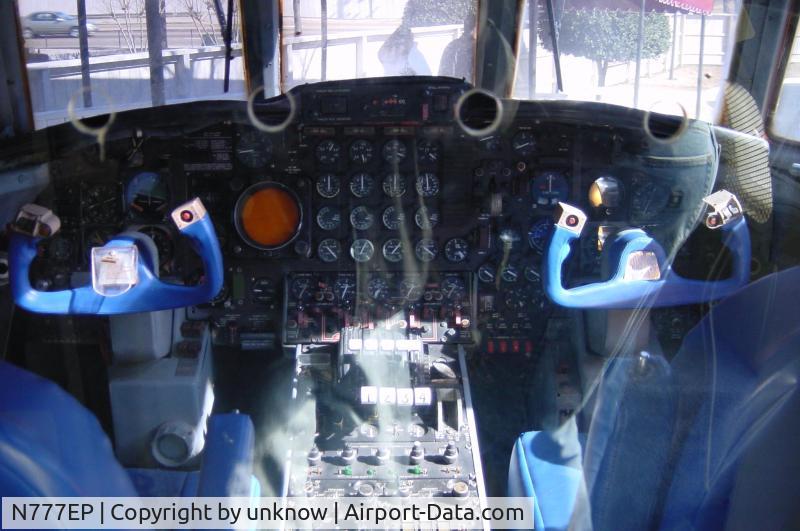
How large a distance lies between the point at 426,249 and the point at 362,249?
0.28 metres

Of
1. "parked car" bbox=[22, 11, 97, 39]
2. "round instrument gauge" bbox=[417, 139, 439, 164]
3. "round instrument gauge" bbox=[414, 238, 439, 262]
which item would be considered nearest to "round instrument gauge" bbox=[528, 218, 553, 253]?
"round instrument gauge" bbox=[414, 238, 439, 262]

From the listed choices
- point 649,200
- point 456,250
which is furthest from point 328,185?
point 649,200

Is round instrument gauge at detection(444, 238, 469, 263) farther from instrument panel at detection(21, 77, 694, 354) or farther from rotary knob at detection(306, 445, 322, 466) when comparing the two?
rotary knob at detection(306, 445, 322, 466)

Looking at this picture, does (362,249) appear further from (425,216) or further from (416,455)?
(416,455)

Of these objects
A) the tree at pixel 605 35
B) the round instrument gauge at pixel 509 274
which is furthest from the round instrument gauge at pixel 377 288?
the tree at pixel 605 35

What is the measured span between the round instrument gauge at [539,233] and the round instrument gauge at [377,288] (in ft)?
2.18

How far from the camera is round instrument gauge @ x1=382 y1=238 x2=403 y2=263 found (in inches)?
130

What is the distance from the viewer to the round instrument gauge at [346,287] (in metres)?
3.36

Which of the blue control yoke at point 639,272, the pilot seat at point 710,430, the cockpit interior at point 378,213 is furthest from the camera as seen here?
the cockpit interior at point 378,213

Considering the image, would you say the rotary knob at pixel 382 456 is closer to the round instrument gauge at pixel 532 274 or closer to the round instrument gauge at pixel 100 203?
the round instrument gauge at pixel 532 274

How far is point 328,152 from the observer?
3.17 meters

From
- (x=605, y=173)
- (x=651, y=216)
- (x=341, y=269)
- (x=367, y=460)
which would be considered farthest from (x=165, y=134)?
(x=651, y=216)

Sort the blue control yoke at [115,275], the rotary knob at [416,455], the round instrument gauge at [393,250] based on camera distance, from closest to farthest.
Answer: the blue control yoke at [115,275]
the rotary knob at [416,455]
the round instrument gauge at [393,250]

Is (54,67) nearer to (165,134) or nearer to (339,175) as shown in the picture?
(165,134)
